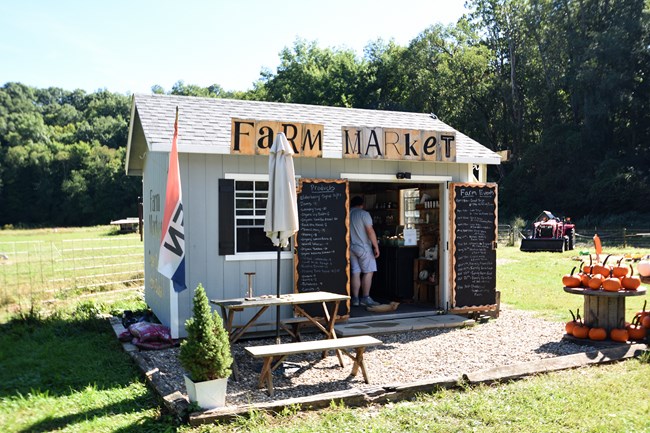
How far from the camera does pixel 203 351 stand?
5023 mm

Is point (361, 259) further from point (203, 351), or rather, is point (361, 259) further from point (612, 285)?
point (203, 351)

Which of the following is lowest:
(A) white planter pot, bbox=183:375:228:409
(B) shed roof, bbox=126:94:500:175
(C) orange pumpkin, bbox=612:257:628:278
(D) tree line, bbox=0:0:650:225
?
(A) white planter pot, bbox=183:375:228:409

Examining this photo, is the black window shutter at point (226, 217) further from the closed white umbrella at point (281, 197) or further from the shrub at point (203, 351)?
the shrub at point (203, 351)

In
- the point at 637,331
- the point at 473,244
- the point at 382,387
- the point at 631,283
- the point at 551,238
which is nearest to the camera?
the point at 382,387

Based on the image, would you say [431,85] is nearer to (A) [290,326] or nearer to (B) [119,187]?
(B) [119,187]

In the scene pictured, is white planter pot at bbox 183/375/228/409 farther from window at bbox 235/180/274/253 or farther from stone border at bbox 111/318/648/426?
window at bbox 235/180/274/253

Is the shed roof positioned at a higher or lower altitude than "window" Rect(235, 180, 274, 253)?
higher

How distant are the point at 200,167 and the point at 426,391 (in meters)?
4.37

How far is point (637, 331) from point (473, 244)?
2.88m

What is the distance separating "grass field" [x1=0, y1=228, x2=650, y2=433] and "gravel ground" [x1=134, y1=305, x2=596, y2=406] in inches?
21.4

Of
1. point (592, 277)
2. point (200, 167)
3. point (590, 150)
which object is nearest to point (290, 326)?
point (200, 167)

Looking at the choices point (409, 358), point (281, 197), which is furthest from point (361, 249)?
point (281, 197)

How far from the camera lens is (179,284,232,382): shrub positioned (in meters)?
5.01

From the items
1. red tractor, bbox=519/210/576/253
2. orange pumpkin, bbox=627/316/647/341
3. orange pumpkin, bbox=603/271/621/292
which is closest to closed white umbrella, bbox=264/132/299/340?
orange pumpkin, bbox=603/271/621/292
